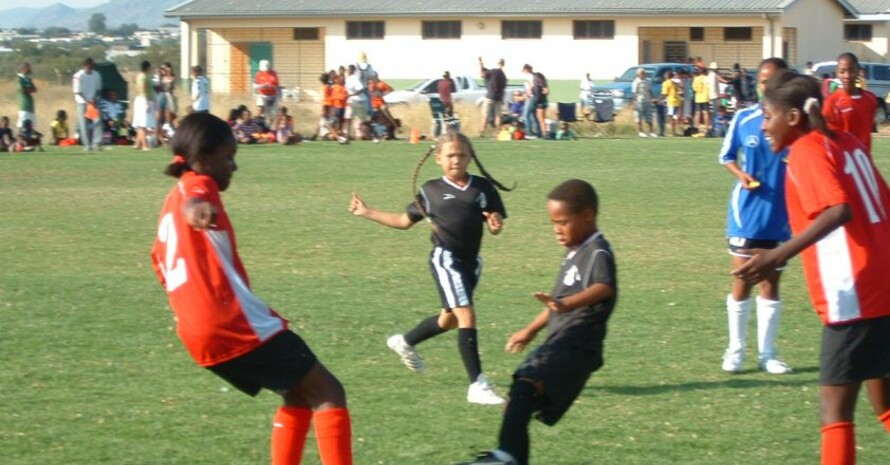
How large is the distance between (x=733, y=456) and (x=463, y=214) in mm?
2167

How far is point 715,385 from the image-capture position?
8102 mm

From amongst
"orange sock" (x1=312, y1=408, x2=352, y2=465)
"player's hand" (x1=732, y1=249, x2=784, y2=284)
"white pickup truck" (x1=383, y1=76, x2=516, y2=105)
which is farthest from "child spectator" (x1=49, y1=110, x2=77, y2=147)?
"player's hand" (x1=732, y1=249, x2=784, y2=284)

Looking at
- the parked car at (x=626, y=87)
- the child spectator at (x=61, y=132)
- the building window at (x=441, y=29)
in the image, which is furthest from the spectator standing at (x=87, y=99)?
the building window at (x=441, y=29)

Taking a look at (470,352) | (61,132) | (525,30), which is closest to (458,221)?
(470,352)

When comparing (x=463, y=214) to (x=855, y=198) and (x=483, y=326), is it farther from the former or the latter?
(x=855, y=198)

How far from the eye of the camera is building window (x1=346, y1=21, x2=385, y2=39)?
5672 centimetres

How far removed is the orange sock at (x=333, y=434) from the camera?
536cm

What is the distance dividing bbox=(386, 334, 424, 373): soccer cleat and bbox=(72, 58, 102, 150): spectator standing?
2070 centimetres

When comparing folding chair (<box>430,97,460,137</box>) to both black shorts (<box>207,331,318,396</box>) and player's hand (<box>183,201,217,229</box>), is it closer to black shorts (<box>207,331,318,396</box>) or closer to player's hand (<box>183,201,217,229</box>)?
black shorts (<box>207,331,318,396</box>)

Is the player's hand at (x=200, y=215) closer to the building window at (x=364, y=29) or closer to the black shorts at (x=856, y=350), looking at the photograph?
the black shorts at (x=856, y=350)

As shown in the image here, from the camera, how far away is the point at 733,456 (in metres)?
6.58

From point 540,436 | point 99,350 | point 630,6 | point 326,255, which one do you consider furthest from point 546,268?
point 630,6

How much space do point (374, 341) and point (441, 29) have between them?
47.2 metres

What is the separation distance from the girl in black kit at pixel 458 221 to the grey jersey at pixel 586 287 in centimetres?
192
